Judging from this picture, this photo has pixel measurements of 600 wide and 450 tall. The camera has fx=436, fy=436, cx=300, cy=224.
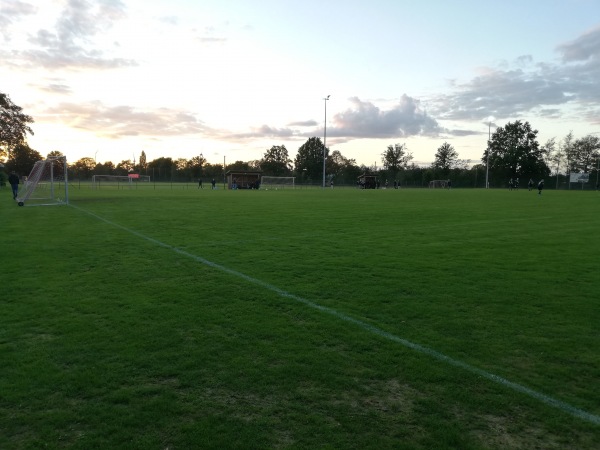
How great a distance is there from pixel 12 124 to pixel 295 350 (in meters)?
66.8

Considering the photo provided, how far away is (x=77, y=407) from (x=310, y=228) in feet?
36.0

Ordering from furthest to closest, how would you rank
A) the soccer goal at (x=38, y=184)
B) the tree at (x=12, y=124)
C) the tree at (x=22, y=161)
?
the tree at (x=22, y=161) → the tree at (x=12, y=124) → the soccer goal at (x=38, y=184)

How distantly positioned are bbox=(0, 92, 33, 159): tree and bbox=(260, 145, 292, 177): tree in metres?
77.5

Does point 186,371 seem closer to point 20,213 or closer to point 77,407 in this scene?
point 77,407

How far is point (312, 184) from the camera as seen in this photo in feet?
289

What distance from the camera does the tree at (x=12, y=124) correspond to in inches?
2213

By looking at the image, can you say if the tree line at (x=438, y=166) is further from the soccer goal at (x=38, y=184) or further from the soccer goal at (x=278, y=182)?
the soccer goal at (x=38, y=184)

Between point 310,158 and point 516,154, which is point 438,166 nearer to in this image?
point 516,154

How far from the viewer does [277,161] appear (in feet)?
452

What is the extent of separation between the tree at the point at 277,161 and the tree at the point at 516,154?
5680 cm

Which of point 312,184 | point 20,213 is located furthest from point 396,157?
point 20,213

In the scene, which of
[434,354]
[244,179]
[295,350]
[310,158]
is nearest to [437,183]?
[244,179]

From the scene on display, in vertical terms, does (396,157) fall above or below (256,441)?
above

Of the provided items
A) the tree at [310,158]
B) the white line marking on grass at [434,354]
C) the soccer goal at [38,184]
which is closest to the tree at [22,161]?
the soccer goal at [38,184]
